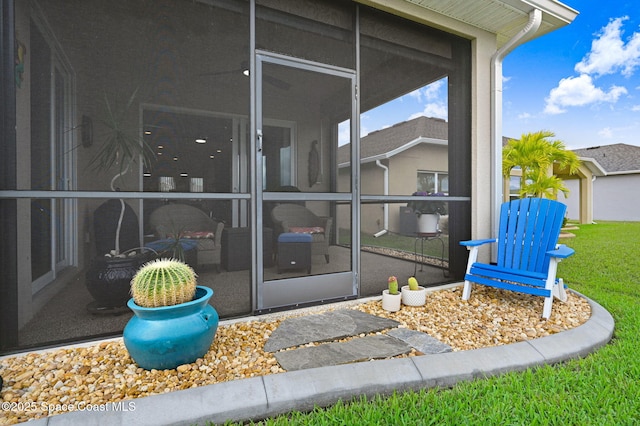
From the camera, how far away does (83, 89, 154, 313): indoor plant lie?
89.9 inches

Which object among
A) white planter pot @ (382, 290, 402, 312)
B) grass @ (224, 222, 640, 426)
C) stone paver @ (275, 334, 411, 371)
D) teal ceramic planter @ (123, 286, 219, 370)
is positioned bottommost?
grass @ (224, 222, 640, 426)

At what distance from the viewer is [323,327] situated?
2.52m

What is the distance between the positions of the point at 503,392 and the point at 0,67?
355 centimetres

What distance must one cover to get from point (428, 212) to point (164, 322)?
9.38ft

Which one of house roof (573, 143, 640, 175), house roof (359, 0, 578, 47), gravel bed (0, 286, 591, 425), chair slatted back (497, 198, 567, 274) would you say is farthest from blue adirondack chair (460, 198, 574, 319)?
house roof (573, 143, 640, 175)

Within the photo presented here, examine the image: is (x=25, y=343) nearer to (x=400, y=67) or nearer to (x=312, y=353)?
(x=312, y=353)

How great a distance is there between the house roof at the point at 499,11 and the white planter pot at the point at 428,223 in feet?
7.08

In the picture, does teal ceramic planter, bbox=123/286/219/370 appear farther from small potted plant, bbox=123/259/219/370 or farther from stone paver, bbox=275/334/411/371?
stone paver, bbox=275/334/411/371

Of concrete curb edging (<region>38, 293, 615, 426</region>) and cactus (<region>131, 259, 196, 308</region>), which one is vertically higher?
cactus (<region>131, 259, 196, 308</region>)

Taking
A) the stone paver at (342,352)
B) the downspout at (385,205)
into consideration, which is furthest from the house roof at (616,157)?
the stone paver at (342,352)

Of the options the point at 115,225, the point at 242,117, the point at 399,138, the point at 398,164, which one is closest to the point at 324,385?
the point at 115,225

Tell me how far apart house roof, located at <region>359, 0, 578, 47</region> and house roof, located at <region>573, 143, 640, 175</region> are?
17.7 m

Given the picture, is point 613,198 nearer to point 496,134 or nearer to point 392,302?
point 496,134

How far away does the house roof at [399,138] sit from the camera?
10.5 feet
